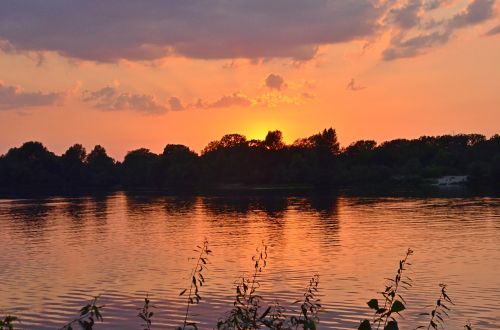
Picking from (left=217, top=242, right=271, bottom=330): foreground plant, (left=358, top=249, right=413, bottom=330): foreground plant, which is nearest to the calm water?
(left=217, top=242, right=271, bottom=330): foreground plant

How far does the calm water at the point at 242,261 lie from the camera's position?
3269cm

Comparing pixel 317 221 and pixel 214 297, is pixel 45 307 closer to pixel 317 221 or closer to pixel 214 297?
pixel 214 297

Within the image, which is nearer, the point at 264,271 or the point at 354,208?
the point at 264,271

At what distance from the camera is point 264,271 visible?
44594 millimetres

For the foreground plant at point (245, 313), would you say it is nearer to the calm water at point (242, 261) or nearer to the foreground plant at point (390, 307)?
the foreground plant at point (390, 307)

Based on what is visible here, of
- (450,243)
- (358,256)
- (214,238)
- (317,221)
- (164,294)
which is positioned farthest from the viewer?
(317,221)

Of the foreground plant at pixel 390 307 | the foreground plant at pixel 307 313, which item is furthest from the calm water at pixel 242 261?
the foreground plant at pixel 390 307

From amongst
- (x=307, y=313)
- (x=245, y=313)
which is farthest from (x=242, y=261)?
(x=245, y=313)

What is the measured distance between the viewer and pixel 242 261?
49.7m

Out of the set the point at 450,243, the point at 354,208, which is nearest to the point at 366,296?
the point at 450,243

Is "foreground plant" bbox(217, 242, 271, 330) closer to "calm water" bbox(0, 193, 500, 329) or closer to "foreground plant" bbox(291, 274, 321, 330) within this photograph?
"foreground plant" bbox(291, 274, 321, 330)

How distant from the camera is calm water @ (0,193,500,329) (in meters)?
32.7

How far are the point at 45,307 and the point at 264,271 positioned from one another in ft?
53.4

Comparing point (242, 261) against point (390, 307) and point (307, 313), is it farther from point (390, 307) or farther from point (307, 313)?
point (390, 307)
